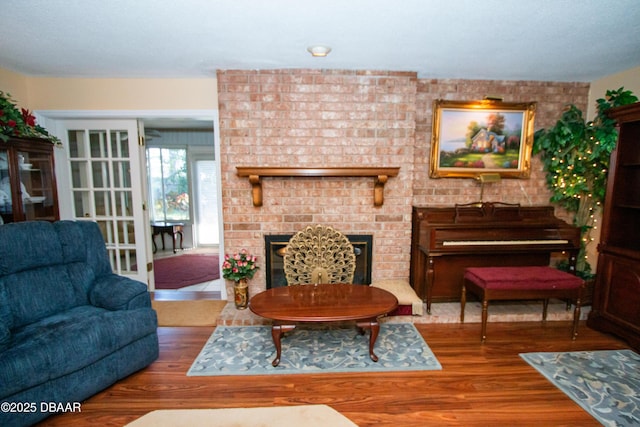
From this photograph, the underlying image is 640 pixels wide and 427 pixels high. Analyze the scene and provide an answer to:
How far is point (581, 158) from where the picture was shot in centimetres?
307

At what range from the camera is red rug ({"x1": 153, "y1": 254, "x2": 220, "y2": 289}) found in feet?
13.8

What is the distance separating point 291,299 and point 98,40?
2.52 m

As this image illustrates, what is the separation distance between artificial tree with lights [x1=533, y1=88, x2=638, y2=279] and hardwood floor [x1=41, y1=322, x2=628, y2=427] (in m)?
1.61

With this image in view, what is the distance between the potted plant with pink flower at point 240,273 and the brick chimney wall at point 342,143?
0.58 feet

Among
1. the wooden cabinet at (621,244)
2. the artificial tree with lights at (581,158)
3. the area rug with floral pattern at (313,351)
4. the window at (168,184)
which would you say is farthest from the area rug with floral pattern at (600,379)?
the window at (168,184)

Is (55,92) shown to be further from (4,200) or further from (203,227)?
(203,227)

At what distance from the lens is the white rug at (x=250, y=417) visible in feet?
5.66

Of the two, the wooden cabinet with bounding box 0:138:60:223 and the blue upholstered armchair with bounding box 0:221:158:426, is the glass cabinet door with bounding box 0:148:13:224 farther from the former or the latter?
the blue upholstered armchair with bounding box 0:221:158:426

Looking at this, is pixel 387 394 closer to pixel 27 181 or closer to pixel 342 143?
pixel 342 143

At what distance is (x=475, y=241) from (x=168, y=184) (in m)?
5.72

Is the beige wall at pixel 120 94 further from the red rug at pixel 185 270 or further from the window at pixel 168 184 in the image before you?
the window at pixel 168 184

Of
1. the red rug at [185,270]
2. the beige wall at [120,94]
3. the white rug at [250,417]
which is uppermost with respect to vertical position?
the beige wall at [120,94]

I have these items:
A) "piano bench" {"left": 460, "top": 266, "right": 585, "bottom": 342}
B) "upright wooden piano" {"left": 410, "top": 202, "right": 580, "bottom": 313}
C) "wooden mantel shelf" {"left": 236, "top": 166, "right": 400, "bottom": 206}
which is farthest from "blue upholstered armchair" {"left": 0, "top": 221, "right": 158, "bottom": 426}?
"piano bench" {"left": 460, "top": 266, "right": 585, "bottom": 342}

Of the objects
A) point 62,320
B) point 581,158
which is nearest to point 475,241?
point 581,158
